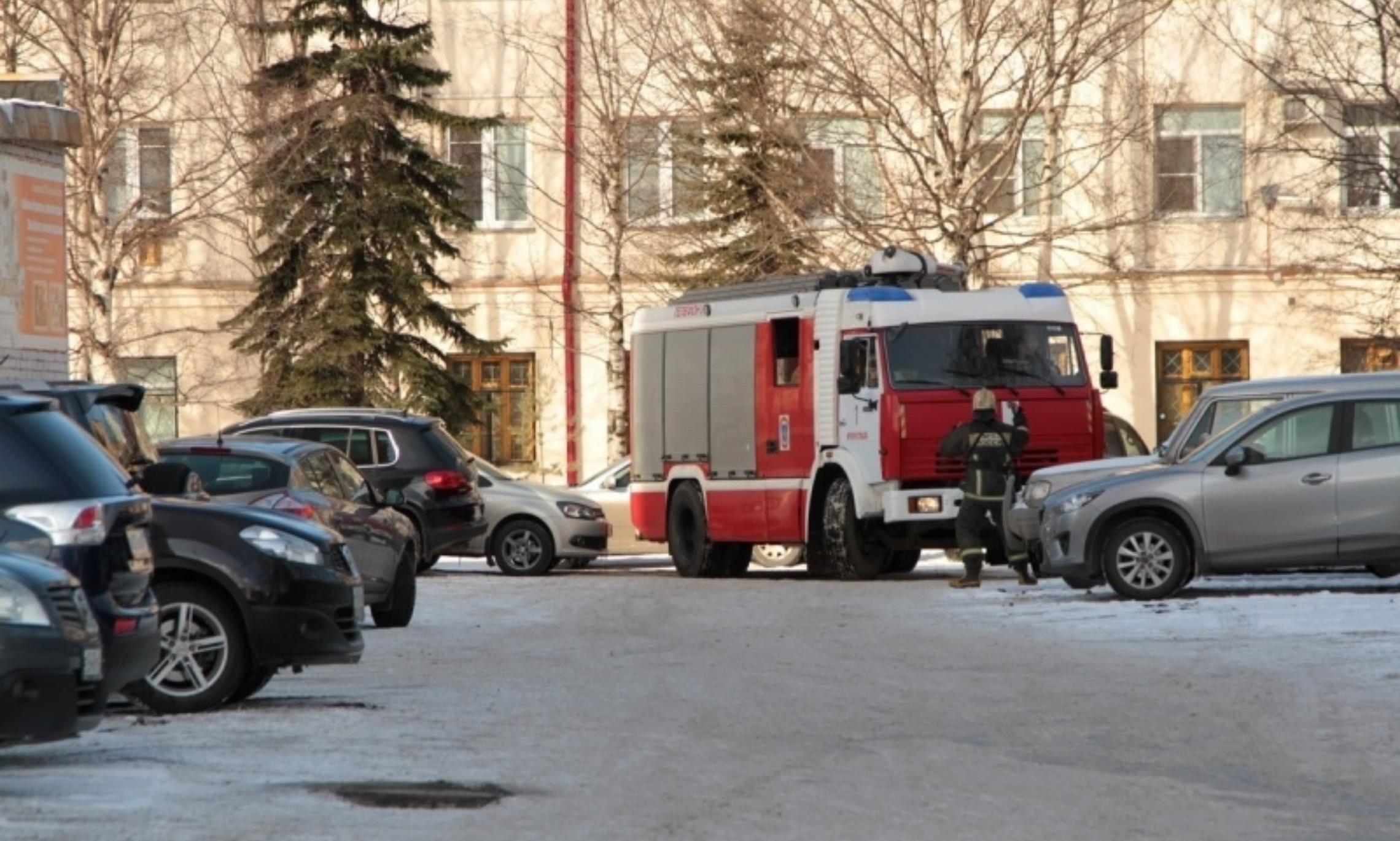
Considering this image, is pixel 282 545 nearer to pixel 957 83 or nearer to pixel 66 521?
pixel 66 521

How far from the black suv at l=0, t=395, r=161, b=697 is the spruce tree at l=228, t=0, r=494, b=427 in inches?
1099

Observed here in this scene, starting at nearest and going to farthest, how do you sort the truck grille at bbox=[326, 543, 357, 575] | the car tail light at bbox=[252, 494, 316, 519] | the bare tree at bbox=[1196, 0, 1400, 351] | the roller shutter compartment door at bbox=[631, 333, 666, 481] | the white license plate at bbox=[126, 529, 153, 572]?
the white license plate at bbox=[126, 529, 153, 572] → the truck grille at bbox=[326, 543, 357, 575] → the car tail light at bbox=[252, 494, 316, 519] → the roller shutter compartment door at bbox=[631, 333, 666, 481] → the bare tree at bbox=[1196, 0, 1400, 351]

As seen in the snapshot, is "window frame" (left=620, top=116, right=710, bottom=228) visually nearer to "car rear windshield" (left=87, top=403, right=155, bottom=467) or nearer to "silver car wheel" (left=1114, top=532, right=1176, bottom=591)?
"silver car wheel" (left=1114, top=532, right=1176, bottom=591)

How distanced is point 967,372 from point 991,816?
16691 mm

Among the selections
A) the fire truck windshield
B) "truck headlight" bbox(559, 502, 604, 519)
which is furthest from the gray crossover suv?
"truck headlight" bbox(559, 502, 604, 519)

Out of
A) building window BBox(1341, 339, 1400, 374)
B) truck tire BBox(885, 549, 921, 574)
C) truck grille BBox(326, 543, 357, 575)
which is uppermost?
building window BBox(1341, 339, 1400, 374)

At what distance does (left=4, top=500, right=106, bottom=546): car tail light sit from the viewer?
10188 millimetres

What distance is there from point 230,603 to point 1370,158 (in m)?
28.2

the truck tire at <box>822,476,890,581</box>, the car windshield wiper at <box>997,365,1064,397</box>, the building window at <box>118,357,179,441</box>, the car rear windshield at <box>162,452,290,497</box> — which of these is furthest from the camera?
the building window at <box>118,357,179,441</box>

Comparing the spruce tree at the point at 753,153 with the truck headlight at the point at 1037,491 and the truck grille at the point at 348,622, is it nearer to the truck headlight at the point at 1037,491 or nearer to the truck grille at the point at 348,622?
the truck headlight at the point at 1037,491

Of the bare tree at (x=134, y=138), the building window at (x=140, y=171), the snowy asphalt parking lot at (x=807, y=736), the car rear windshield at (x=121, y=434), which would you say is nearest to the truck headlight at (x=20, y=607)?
the snowy asphalt parking lot at (x=807, y=736)

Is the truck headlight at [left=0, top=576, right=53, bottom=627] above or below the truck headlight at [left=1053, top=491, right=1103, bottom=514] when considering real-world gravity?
below

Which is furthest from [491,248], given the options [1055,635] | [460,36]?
[1055,635]

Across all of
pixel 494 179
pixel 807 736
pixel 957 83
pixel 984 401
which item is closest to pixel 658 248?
pixel 494 179
